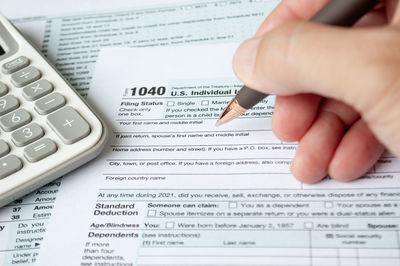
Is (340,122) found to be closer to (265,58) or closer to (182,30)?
(265,58)

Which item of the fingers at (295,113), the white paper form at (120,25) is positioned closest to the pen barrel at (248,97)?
the fingers at (295,113)

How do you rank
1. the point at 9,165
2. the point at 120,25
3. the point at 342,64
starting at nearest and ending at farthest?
the point at 342,64
the point at 9,165
the point at 120,25

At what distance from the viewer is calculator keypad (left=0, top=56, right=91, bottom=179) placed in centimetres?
40

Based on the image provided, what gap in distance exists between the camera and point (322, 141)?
14.5 inches

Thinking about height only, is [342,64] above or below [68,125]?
above

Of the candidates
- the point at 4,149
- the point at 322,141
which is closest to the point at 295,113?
the point at 322,141

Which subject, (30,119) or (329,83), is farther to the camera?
(30,119)

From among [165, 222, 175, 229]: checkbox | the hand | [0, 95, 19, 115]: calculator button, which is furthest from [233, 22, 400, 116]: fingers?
[0, 95, 19, 115]: calculator button

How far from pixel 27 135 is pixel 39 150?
2 cm

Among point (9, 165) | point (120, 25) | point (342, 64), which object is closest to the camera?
point (342, 64)

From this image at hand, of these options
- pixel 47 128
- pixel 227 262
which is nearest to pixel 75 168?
pixel 47 128

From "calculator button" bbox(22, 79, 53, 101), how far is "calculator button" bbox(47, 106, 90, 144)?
27 mm

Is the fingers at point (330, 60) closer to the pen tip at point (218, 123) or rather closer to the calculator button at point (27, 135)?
the pen tip at point (218, 123)

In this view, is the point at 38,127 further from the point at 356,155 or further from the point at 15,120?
the point at 356,155
